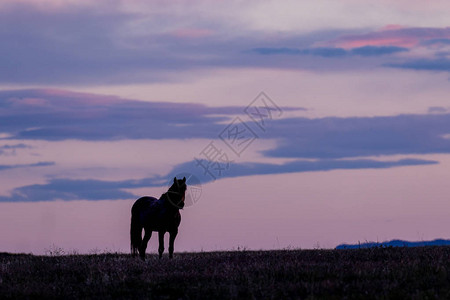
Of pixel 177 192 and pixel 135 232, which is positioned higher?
pixel 177 192

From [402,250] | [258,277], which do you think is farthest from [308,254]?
[258,277]

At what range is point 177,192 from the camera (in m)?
21.8

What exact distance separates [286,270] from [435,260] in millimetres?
4395

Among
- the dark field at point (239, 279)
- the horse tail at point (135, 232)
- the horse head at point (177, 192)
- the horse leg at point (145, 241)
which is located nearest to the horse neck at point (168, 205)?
the horse head at point (177, 192)

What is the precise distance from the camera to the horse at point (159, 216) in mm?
21894

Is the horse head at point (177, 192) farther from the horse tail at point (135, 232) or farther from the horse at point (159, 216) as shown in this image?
the horse tail at point (135, 232)

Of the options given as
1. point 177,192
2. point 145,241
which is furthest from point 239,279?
point 145,241

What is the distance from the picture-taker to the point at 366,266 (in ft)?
52.2

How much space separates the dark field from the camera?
13.4 metres

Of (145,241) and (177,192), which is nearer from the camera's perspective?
(177,192)

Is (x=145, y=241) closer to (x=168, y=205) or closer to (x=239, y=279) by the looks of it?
(x=168, y=205)

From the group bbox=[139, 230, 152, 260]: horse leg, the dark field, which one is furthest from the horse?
the dark field

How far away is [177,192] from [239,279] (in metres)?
7.32

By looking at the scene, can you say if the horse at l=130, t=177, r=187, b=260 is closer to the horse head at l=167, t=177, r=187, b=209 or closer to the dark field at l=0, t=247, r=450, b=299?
the horse head at l=167, t=177, r=187, b=209
